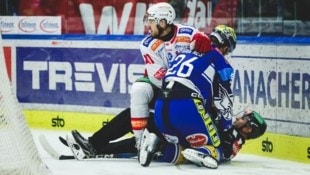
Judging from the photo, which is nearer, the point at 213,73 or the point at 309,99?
the point at 213,73

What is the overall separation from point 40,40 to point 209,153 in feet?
13.2

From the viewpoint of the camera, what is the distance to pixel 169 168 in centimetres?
743

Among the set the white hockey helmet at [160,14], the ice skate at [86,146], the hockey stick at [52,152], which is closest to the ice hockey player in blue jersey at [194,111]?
the white hockey helmet at [160,14]

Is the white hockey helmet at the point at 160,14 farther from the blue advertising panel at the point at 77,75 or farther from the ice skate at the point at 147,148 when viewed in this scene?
the blue advertising panel at the point at 77,75

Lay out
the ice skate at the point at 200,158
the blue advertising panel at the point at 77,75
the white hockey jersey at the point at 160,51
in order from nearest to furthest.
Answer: the ice skate at the point at 200,158 → the white hockey jersey at the point at 160,51 → the blue advertising panel at the point at 77,75

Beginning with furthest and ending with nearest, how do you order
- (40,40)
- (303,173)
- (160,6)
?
(40,40), (160,6), (303,173)

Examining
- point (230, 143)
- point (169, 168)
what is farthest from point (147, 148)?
point (230, 143)

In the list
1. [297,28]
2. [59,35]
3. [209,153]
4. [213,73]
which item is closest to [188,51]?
[213,73]

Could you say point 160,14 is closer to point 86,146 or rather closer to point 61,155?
point 86,146

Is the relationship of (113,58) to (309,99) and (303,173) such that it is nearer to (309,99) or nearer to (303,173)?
(309,99)

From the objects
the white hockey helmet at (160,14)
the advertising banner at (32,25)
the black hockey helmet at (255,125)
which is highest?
the white hockey helmet at (160,14)

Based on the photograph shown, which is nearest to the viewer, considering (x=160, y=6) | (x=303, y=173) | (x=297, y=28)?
(x=303, y=173)

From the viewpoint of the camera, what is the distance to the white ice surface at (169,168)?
7195 mm

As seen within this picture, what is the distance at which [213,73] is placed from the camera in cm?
748
